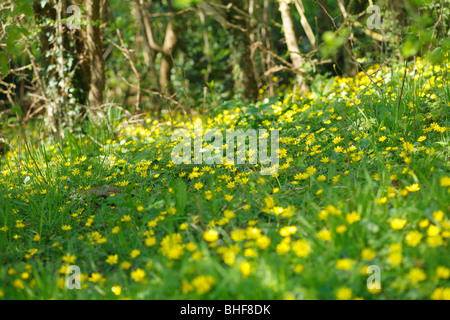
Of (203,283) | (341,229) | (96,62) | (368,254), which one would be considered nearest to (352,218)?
(341,229)

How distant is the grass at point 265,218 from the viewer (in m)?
1.42

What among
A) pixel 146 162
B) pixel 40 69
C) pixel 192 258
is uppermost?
pixel 40 69

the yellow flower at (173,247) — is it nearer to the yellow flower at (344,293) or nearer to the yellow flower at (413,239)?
the yellow flower at (344,293)

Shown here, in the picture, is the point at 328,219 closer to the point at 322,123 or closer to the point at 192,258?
the point at 192,258

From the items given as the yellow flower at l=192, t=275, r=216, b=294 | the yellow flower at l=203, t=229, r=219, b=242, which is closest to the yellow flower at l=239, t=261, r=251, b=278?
the yellow flower at l=192, t=275, r=216, b=294

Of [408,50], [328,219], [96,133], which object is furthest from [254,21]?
[328,219]

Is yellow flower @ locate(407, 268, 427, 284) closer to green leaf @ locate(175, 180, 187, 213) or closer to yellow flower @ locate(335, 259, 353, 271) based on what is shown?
yellow flower @ locate(335, 259, 353, 271)

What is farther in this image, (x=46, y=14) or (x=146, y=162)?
(x=46, y=14)

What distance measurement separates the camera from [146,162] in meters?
3.07

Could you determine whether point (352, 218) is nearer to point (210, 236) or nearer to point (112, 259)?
point (210, 236)

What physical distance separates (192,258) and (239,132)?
83.8 inches

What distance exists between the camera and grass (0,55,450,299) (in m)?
1.42

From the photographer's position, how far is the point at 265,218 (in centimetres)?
207
